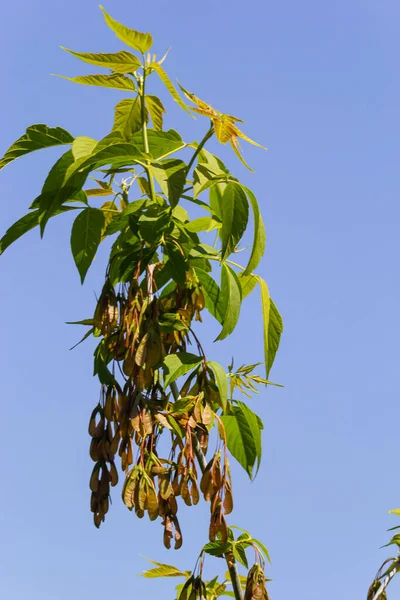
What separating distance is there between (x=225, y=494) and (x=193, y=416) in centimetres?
12

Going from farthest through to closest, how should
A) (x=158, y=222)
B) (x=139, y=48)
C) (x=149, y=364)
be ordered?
(x=139, y=48) < (x=158, y=222) < (x=149, y=364)

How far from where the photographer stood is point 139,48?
142 cm

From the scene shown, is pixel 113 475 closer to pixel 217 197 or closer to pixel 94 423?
pixel 94 423

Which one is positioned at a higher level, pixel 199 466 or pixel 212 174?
pixel 212 174

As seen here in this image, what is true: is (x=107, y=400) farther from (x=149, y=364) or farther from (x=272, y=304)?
(x=272, y=304)

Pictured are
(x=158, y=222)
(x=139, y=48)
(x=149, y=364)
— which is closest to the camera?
(x=149, y=364)

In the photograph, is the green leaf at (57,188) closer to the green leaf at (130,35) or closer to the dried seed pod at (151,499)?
the green leaf at (130,35)

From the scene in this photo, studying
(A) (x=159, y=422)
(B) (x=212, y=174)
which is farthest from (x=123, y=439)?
(B) (x=212, y=174)

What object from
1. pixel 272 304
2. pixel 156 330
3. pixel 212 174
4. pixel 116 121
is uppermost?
pixel 116 121

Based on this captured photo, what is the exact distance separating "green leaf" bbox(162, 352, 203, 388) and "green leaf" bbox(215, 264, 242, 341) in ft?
0.29

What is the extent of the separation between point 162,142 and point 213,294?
272 mm

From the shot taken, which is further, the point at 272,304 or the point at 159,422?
the point at 272,304

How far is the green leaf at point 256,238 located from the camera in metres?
1.34

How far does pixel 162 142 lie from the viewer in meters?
1.42
